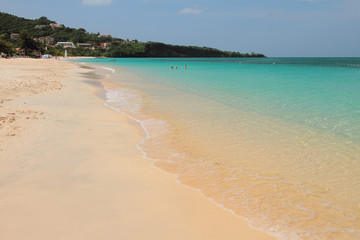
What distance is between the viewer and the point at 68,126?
25.4 ft

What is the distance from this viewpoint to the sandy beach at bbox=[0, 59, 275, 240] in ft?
10.8

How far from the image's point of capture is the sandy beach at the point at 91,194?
3297mm

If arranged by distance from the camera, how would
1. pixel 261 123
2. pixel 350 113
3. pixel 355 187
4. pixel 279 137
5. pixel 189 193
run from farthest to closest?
1. pixel 350 113
2. pixel 261 123
3. pixel 279 137
4. pixel 355 187
5. pixel 189 193

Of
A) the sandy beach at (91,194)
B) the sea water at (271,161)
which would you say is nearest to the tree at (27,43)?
the sea water at (271,161)

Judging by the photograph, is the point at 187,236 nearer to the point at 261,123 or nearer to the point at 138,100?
the point at 261,123

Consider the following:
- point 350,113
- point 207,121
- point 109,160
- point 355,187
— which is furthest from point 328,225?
point 350,113

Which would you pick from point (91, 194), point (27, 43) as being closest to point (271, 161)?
point (91, 194)

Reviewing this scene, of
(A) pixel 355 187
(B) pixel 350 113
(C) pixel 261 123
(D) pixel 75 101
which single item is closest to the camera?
(A) pixel 355 187

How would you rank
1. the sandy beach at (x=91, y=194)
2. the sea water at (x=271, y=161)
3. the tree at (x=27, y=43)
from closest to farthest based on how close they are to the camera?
1. the sandy beach at (x=91, y=194)
2. the sea water at (x=271, y=161)
3. the tree at (x=27, y=43)

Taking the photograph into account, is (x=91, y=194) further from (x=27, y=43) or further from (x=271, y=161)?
(x=27, y=43)

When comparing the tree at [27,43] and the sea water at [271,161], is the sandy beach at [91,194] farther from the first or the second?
the tree at [27,43]

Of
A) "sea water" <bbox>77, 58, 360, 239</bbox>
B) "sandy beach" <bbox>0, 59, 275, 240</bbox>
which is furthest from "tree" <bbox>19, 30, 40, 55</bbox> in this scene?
→ "sandy beach" <bbox>0, 59, 275, 240</bbox>

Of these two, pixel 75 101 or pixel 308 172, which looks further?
pixel 75 101

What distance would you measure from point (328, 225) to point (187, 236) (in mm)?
1899
